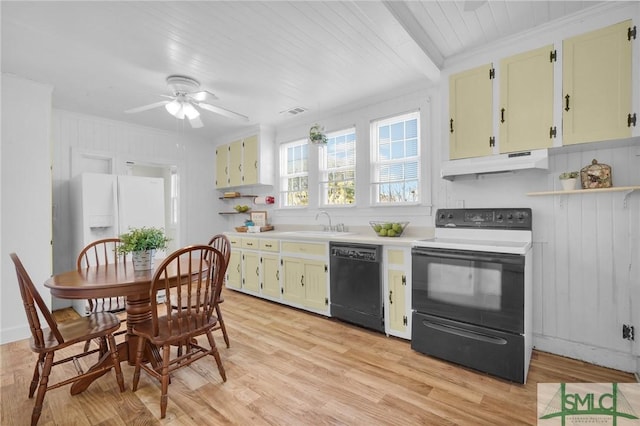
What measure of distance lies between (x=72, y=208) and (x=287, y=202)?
2903mm

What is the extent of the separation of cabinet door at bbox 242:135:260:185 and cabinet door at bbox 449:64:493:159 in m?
3.01

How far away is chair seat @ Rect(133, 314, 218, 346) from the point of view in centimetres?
178

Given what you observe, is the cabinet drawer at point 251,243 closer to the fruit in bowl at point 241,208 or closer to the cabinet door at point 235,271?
the cabinet door at point 235,271

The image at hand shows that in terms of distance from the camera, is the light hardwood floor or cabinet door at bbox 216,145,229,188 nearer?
the light hardwood floor

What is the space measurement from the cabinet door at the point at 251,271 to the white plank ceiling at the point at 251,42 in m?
Result: 2.19

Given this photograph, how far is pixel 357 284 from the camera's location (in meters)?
2.99

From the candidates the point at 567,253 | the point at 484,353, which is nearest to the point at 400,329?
the point at 484,353

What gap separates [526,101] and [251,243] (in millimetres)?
3497

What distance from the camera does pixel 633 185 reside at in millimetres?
2111

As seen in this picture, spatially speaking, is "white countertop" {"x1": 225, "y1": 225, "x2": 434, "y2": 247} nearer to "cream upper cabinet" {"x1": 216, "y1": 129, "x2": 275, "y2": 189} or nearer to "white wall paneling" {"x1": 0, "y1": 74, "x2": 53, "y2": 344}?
"cream upper cabinet" {"x1": 216, "y1": 129, "x2": 275, "y2": 189}

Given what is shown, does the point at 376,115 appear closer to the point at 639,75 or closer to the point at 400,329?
the point at 639,75

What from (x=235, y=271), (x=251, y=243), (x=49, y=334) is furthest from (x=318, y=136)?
(x=49, y=334)

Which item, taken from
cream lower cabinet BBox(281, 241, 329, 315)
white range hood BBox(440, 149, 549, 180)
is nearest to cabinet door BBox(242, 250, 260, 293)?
cream lower cabinet BBox(281, 241, 329, 315)

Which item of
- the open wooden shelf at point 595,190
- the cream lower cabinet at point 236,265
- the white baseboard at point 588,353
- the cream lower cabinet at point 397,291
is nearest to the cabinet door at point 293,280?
the cream lower cabinet at point 236,265
